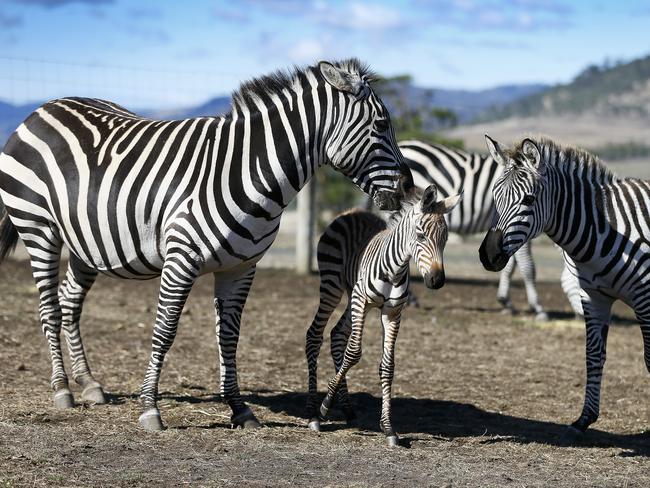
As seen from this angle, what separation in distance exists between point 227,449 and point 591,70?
159 meters

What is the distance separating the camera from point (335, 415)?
8.18 meters

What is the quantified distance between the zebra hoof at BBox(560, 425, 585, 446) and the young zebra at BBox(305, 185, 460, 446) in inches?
57.8

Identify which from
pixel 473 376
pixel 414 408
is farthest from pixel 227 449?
pixel 473 376

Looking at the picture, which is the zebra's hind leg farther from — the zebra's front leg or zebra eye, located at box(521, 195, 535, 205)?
zebra eye, located at box(521, 195, 535, 205)

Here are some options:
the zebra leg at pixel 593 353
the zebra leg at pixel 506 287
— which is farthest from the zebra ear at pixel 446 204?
the zebra leg at pixel 506 287

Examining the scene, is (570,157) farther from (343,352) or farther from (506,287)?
(506,287)

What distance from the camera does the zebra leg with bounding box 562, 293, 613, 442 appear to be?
303 inches

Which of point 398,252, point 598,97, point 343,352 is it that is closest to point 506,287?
point 343,352

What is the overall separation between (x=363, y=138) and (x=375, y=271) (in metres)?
1.01

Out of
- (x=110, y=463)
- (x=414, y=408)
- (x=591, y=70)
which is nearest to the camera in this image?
(x=110, y=463)

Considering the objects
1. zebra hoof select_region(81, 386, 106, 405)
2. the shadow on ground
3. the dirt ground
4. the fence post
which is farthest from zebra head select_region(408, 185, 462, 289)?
the fence post

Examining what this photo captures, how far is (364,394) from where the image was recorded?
29.7 ft

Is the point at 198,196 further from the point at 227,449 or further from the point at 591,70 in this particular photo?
the point at 591,70

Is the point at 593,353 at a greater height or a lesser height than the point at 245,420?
greater
